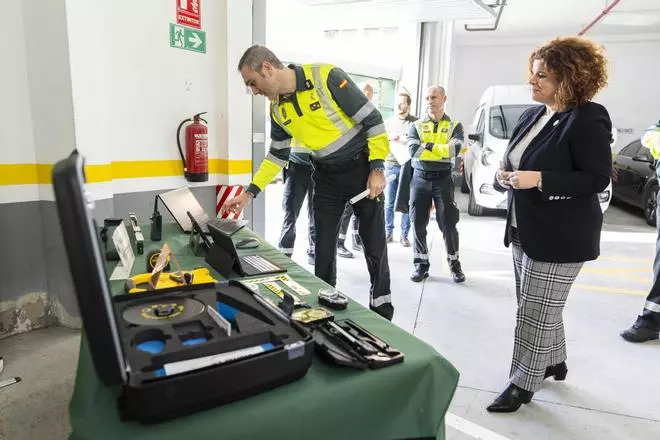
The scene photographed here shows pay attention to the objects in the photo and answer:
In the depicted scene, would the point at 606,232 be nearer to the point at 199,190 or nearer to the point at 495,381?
the point at 495,381

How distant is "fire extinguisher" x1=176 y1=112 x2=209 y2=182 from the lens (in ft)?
10.7

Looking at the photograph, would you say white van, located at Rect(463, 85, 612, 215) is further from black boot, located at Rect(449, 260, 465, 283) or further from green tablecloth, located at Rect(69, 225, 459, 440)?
green tablecloth, located at Rect(69, 225, 459, 440)

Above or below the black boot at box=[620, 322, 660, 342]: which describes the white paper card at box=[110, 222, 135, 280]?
above

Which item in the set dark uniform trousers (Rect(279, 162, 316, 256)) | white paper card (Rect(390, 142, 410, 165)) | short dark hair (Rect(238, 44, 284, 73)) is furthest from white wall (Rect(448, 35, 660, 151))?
short dark hair (Rect(238, 44, 284, 73))

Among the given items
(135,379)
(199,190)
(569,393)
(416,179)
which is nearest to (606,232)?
(416,179)

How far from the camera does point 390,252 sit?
492cm

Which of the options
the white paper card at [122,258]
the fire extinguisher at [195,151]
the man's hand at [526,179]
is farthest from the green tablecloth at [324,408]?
the fire extinguisher at [195,151]

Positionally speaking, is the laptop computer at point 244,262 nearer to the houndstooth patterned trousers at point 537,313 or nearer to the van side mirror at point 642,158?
the houndstooth patterned trousers at point 537,313

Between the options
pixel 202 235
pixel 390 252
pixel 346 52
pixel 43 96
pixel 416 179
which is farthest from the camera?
pixel 346 52

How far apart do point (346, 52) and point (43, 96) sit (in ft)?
20.3

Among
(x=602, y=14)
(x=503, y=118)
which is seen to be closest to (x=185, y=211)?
(x=503, y=118)

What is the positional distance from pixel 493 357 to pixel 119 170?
2.59 meters

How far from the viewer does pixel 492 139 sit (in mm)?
6543

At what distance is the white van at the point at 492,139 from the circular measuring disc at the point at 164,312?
558 centimetres
